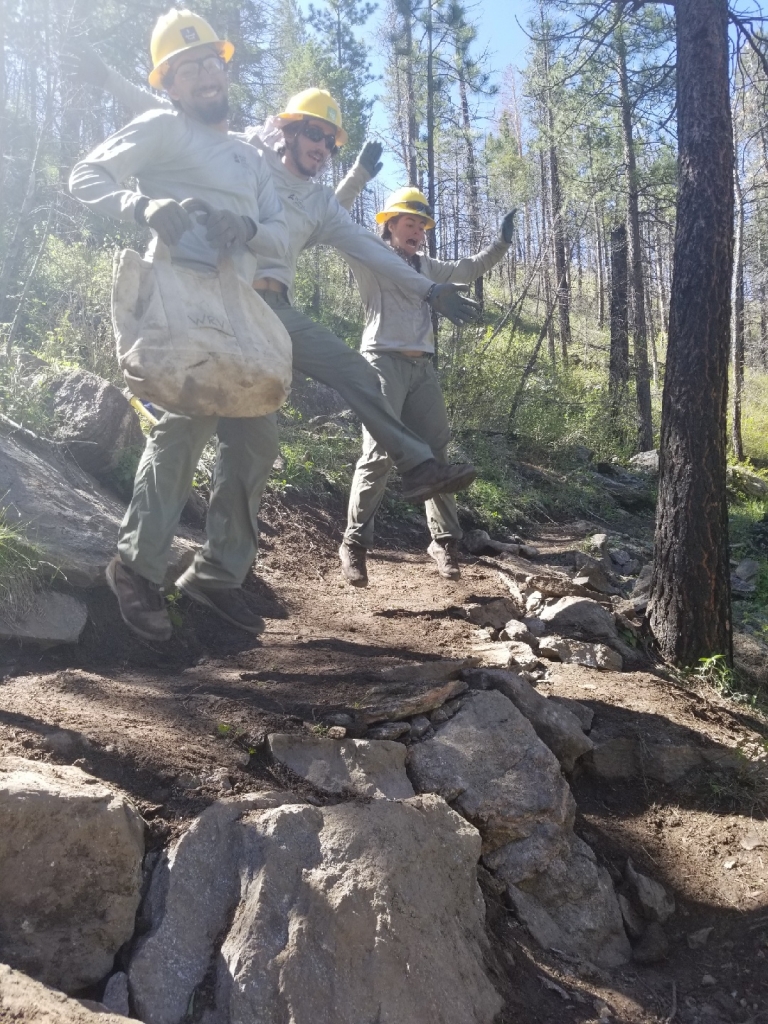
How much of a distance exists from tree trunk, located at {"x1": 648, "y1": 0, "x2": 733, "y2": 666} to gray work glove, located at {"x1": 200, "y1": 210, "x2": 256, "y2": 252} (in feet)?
9.65

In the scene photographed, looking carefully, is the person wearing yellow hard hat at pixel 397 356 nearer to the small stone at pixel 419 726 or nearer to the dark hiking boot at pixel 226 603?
the dark hiking boot at pixel 226 603

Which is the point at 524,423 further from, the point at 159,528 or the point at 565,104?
the point at 159,528

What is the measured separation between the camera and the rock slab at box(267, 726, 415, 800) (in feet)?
8.75

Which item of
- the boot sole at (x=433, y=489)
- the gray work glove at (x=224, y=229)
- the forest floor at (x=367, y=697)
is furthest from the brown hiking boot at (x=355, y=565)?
the gray work glove at (x=224, y=229)

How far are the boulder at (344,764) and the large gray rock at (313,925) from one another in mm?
190

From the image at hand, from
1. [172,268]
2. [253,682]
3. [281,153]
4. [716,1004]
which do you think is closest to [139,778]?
[253,682]

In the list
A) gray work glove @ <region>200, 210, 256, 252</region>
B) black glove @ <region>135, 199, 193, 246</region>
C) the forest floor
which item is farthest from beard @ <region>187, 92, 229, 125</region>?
the forest floor

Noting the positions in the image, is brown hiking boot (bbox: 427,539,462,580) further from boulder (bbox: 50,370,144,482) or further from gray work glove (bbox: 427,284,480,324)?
boulder (bbox: 50,370,144,482)

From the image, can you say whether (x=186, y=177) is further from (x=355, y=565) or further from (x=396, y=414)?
(x=355, y=565)

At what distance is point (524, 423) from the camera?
12164 millimetres

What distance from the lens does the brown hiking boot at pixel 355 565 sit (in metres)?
4.89

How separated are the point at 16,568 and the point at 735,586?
7.24m

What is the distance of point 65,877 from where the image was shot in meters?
2.03

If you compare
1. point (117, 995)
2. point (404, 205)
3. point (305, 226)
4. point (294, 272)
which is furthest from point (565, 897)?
point (404, 205)
